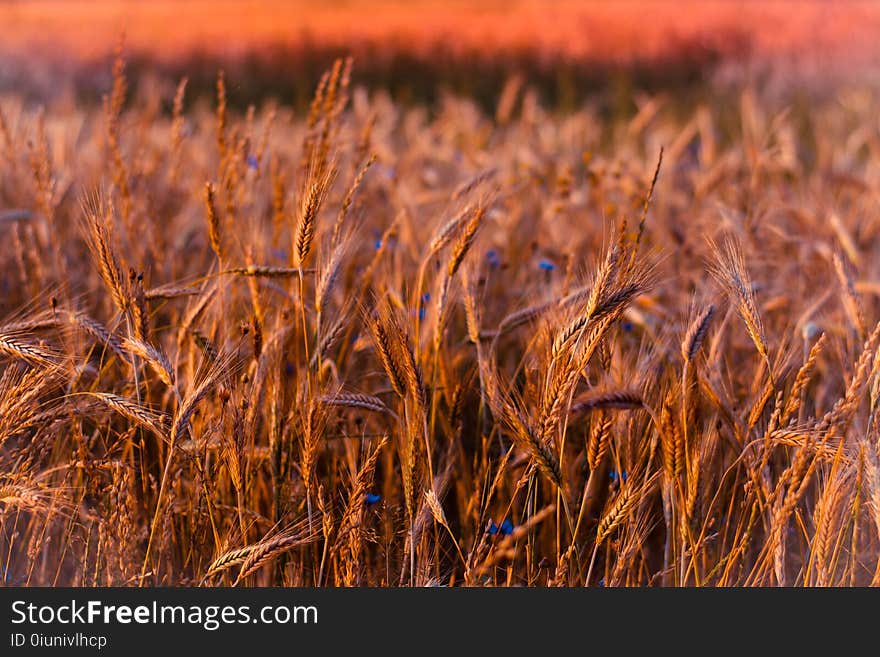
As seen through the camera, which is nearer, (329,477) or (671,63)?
(329,477)

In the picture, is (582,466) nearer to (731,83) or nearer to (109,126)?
(109,126)

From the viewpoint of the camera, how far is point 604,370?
1.87m

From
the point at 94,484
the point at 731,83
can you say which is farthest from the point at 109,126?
the point at 731,83

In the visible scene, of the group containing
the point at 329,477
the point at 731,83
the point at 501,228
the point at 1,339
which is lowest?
the point at 329,477

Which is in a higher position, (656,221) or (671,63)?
(671,63)

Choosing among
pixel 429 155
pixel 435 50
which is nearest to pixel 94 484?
pixel 429 155

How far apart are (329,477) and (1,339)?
0.82 m

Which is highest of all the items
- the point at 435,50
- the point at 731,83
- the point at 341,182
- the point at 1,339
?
the point at 435,50

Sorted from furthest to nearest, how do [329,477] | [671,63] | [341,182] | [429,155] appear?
1. [671,63]
2. [429,155]
3. [341,182]
4. [329,477]

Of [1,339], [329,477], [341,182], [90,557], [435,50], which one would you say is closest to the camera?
[1,339]

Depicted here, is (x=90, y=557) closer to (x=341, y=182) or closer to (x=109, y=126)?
(x=109, y=126)

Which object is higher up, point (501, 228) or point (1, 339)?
point (501, 228)

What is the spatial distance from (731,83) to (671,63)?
0.85 metres

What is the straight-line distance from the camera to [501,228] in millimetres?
3791
